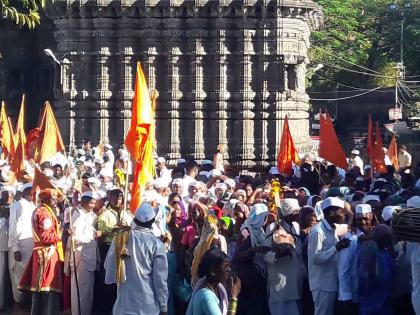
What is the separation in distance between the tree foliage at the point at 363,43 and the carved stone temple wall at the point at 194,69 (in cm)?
2238

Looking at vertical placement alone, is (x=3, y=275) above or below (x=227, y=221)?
below

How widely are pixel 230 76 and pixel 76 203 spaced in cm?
1705

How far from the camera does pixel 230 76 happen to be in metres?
32.0

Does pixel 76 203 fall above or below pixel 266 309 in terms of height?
above

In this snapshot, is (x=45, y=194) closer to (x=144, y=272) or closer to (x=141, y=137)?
(x=141, y=137)

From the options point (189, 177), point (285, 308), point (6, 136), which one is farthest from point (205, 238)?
point (6, 136)

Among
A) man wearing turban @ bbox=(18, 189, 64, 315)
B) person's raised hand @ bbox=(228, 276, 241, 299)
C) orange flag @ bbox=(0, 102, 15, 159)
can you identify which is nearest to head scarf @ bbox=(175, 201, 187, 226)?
man wearing turban @ bbox=(18, 189, 64, 315)

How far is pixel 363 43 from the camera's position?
Answer: 58.1m

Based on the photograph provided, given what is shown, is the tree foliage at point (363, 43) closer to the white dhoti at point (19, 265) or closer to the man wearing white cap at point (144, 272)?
the white dhoti at point (19, 265)

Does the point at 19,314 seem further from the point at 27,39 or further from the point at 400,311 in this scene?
the point at 27,39

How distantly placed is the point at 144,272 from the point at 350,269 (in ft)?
6.53

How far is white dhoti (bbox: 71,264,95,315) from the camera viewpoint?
46.4ft

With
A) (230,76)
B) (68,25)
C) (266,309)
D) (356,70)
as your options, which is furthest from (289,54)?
(356,70)

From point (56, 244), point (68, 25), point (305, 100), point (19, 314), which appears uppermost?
→ point (68, 25)
